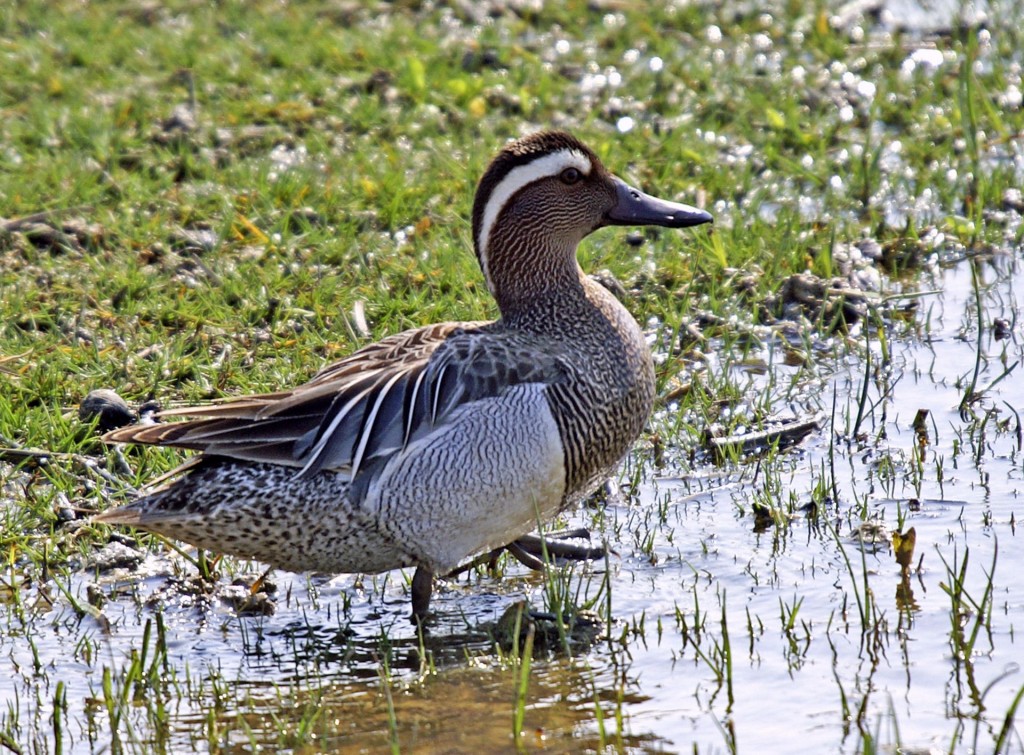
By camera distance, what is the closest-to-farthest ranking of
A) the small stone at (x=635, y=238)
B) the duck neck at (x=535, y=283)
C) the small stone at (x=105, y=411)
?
the duck neck at (x=535, y=283) → the small stone at (x=105, y=411) → the small stone at (x=635, y=238)

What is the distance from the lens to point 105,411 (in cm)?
585

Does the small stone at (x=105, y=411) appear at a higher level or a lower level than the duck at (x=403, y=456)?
higher

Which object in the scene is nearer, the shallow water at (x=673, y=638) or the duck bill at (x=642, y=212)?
the shallow water at (x=673, y=638)

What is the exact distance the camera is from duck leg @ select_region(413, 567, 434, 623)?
193 inches

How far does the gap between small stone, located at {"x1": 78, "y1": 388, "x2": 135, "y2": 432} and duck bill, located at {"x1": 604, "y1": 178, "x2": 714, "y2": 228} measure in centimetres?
193

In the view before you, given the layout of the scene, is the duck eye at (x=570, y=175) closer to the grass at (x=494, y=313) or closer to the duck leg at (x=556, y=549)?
the grass at (x=494, y=313)

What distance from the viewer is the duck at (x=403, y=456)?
4.77m

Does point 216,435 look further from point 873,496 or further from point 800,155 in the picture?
point 800,155

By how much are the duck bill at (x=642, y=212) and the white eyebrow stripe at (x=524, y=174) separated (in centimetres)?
21

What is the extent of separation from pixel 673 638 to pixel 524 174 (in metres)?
1.68

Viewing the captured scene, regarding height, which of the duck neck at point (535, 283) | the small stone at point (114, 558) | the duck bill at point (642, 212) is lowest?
the small stone at point (114, 558)

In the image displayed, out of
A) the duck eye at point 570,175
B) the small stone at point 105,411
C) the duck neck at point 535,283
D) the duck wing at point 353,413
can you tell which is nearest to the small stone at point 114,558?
the duck wing at point 353,413

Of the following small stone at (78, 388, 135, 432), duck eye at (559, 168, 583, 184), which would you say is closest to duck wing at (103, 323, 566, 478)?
duck eye at (559, 168, 583, 184)

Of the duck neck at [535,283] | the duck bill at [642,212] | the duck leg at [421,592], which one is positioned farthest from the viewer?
the duck bill at [642,212]
